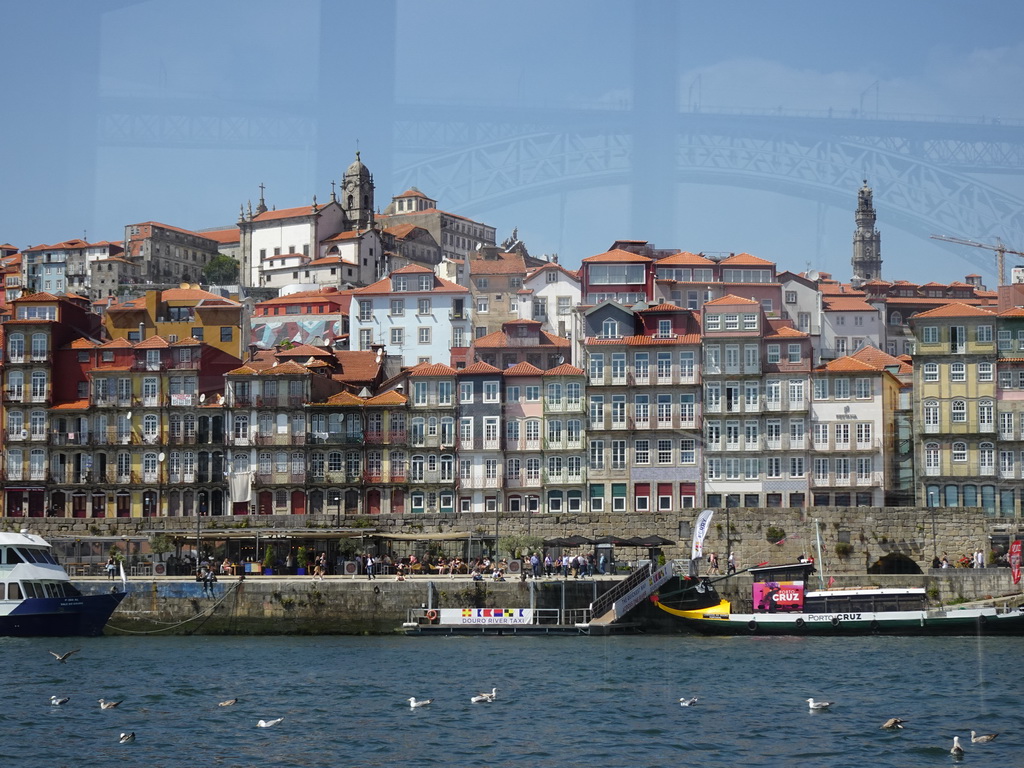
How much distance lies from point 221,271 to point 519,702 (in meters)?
111

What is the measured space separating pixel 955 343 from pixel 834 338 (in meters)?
24.0

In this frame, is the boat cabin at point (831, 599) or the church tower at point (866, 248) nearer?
the boat cabin at point (831, 599)

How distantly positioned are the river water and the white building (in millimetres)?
35309

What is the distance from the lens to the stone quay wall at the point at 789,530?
66.5 metres

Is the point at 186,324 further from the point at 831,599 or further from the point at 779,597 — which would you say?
the point at 831,599

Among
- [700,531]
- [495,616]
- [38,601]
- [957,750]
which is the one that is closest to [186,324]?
[38,601]

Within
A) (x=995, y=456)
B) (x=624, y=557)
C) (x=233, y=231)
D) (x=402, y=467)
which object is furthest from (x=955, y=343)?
(x=233, y=231)

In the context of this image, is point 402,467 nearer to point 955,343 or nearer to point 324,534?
point 324,534

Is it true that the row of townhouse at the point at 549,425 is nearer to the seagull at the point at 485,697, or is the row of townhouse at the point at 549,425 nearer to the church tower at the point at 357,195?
the seagull at the point at 485,697

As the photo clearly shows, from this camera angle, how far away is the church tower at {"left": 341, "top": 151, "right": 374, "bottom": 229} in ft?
459

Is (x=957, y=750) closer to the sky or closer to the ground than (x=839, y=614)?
closer to the ground

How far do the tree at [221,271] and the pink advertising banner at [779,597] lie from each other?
93.5 meters

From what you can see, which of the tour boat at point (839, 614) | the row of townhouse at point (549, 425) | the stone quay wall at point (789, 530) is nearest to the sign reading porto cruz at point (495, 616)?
the tour boat at point (839, 614)

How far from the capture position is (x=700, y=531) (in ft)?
210
